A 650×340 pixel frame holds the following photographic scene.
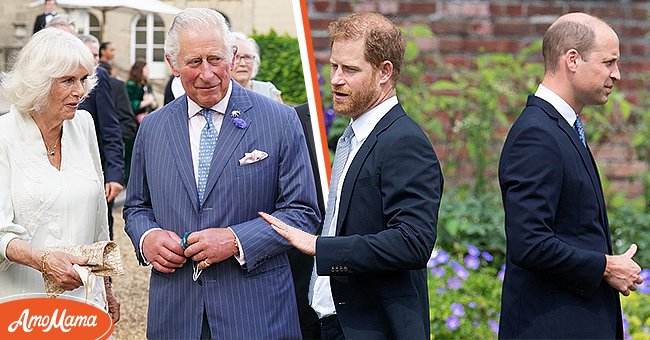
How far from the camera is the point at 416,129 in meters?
3.05

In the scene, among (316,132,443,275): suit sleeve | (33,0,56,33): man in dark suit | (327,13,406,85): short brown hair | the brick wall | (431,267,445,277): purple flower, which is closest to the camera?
(316,132,443,275): suit sleeve

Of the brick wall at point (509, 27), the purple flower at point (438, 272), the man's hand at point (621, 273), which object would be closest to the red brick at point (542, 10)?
the brick wall at point (509, 27)

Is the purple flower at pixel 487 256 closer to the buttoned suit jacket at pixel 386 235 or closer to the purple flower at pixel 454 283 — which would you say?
the purple flower at pixel 454 283

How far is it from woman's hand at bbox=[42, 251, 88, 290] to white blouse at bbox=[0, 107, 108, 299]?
0.10 metres

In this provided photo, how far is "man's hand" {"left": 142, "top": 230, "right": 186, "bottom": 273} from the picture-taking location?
9.97 ft

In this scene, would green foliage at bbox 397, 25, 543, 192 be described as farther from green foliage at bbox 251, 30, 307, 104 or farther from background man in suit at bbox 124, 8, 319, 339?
background man in suit at bbox 124, 8, 319, 339

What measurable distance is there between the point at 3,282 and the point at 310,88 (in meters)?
1.27

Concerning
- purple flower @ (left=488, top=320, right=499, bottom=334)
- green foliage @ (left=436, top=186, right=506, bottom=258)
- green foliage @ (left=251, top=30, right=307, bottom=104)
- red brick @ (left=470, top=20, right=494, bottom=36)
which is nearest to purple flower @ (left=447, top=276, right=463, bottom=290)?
purple flower @ (left=488, top=320, right=499, bottom=334)

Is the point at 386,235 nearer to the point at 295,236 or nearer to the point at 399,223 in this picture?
the point at 399,223

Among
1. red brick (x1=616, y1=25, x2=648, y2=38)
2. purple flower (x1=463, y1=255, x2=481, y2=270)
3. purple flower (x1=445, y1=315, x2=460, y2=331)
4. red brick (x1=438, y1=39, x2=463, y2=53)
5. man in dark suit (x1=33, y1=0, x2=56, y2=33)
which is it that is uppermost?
man in dark suit (x1=33, y1=0, x2=56, y2=33)

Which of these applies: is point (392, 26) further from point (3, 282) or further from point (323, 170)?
point (3, 282)

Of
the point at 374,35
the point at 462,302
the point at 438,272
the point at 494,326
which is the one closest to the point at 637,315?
the point at 494,326

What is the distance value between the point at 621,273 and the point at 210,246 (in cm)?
122

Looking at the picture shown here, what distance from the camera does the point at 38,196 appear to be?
327cm
